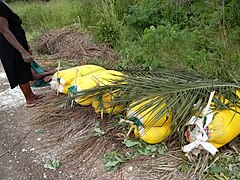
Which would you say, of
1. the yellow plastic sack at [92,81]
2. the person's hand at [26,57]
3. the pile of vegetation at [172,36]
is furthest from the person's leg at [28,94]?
the pile of vegetation at [172,36]

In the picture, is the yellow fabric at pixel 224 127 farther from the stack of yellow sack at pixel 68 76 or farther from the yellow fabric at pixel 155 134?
the stack of yellow sack at pixel 68 76

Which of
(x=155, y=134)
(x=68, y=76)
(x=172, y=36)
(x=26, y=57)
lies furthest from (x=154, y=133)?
(x=172, y=36)

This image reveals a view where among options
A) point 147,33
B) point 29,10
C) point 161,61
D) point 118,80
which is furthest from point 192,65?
point 29,10

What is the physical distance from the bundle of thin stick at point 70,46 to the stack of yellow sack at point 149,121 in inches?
85.7

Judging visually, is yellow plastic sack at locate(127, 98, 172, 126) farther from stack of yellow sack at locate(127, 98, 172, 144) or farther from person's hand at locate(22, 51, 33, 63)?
person's hand at locate(22, 51, 33, 63)

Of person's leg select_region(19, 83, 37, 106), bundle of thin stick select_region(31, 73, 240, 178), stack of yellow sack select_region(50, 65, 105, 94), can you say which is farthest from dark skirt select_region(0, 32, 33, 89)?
bundle of thin stick select_region(31, 73, 240, 178)

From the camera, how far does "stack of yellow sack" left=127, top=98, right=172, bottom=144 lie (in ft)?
8.27

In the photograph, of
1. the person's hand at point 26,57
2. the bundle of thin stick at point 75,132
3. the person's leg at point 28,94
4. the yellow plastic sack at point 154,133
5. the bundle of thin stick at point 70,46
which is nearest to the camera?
the yellow plastic sack at point 154,133

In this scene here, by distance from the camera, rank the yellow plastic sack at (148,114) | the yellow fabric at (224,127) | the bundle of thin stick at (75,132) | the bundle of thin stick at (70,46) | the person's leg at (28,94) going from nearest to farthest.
Result: the yellow fabric at (224,127)
the yellow plastic sack at (148,114)
the bundle of thin stick at (75,132)
the person's leg at (28,94)
the bundle of thin stick at (70,46)

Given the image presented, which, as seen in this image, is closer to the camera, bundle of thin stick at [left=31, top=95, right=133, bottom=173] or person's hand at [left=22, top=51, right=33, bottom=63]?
bundle of thin stick at [left=31, top=95, right=133, bottom=173]

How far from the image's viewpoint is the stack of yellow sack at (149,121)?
252 centimetres

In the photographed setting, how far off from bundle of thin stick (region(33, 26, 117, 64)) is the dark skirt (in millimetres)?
1304

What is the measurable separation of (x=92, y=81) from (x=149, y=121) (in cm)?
84

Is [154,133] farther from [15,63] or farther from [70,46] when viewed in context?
[70,46]
